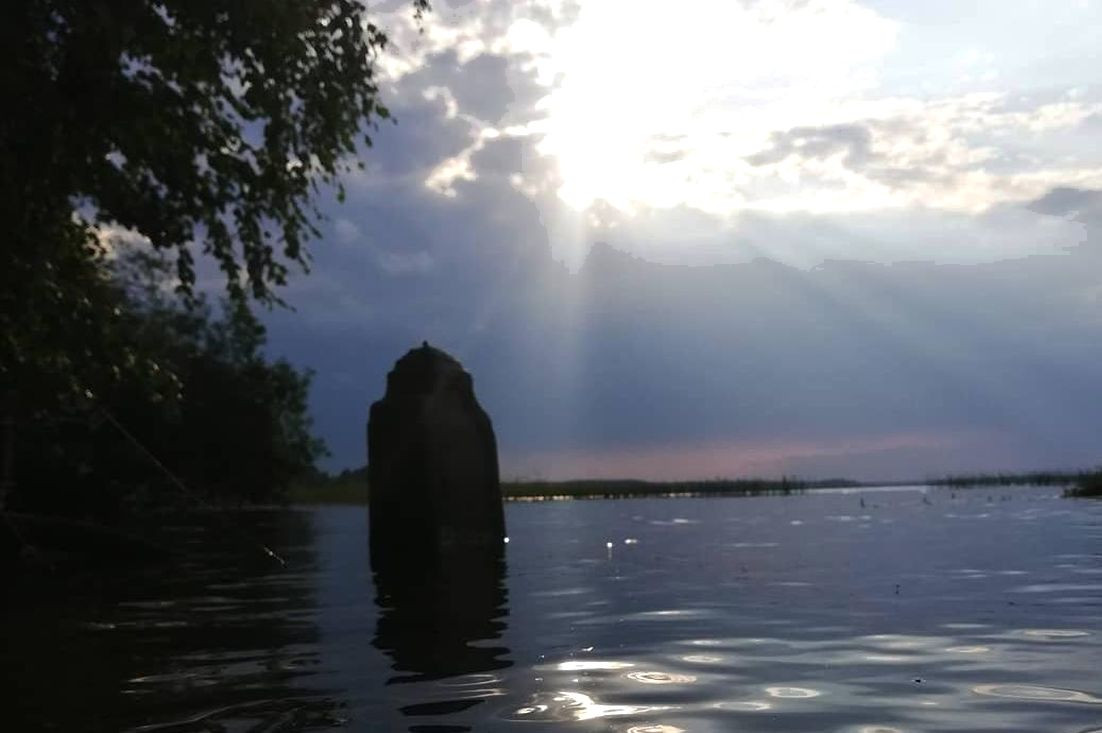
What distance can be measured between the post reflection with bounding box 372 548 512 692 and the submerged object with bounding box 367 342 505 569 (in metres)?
1.61

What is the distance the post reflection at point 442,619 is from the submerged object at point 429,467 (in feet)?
5.29

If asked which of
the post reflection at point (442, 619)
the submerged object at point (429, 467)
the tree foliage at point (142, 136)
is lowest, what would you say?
the post reflection at point (442, 619)

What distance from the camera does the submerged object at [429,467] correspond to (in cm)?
2138

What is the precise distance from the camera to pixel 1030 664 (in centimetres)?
759

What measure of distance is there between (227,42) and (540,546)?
1674 cm

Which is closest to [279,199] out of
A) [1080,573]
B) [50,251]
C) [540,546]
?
[50,251]

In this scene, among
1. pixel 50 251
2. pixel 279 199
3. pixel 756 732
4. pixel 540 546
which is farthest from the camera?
pixel 540 546

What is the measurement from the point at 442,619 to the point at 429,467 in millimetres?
10307

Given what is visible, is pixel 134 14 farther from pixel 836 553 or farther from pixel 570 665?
pixel 836 553

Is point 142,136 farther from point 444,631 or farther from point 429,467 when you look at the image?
point 429,467

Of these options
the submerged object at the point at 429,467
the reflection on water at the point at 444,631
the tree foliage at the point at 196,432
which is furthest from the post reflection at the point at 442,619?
the tree foliage at the point at 196,432

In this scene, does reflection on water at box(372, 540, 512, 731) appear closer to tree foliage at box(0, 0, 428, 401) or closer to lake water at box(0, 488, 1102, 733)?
lake water at box(0, 488, 1102, 733)

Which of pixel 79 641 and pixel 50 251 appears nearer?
pixel 79 641

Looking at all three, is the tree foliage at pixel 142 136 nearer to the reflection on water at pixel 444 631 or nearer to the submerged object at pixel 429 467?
the reflection on water at pixel 444 631
